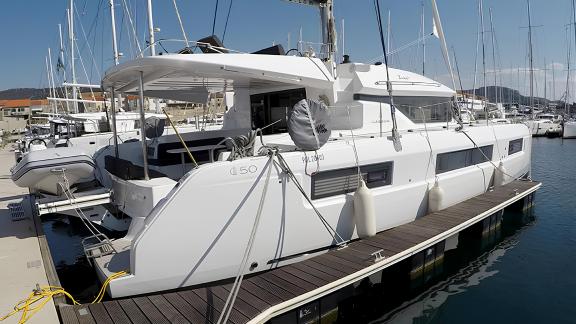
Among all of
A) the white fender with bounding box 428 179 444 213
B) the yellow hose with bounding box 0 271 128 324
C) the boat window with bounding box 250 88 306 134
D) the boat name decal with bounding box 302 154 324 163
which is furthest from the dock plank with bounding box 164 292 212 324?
the white fender with bounding box 428 179 444 213

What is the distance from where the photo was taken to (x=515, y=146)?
1159 cm

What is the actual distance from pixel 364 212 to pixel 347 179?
586 mm

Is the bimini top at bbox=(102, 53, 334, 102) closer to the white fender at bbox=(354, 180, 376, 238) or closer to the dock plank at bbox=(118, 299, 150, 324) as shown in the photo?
the white fender at bbox=(354, 180, 376, 238)

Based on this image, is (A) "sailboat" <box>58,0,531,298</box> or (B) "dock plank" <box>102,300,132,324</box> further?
(A) "sailboat" <box>58,0,531,298</box>

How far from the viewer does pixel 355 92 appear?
8.20 meters

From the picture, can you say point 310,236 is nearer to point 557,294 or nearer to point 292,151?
point 292,151

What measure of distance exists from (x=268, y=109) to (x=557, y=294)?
6.19m

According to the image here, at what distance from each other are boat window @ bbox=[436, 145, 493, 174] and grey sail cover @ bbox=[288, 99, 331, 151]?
321cm

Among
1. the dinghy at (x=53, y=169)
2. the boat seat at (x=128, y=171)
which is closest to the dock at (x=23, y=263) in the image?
the dinghy at (x=53, y=169)

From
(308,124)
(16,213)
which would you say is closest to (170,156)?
(308,124)

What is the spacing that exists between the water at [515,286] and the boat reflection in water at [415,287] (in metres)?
0.02

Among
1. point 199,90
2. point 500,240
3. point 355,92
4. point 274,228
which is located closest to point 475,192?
point 500,240

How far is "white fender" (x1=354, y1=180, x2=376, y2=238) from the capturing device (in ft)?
20.8

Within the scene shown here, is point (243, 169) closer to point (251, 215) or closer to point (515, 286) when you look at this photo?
point (251, 215)
